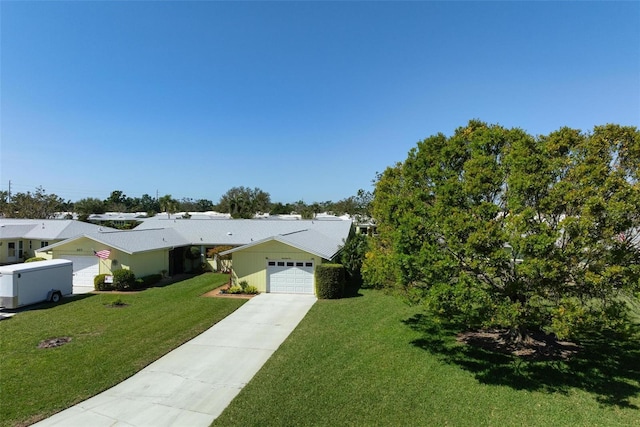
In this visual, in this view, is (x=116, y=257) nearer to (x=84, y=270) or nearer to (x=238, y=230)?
(x=84, y=270)

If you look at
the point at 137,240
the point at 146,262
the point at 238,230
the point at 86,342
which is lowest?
the point at 86,342

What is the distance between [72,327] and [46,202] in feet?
178

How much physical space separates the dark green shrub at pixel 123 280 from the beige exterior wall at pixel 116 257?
70cm

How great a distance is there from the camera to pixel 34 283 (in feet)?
54.9

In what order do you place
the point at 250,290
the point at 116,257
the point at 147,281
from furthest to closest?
the point at 147,281
the point at 116,257
the point at 250,290

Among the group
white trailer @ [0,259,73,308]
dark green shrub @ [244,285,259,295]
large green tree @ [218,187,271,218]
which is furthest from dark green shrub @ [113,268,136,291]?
large green tree @ [218,187,271,218]

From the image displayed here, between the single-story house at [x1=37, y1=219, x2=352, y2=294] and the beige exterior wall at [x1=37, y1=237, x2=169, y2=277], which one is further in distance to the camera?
the beige exterior wall at [x1=37, y1=237, x2=169, y2=277]

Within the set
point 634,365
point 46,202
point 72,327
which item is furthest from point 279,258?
point 46,202

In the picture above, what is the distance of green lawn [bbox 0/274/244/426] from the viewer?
8289mm

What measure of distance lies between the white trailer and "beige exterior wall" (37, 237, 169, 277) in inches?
107

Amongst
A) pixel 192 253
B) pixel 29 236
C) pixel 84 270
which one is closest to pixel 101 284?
pixel 84 270

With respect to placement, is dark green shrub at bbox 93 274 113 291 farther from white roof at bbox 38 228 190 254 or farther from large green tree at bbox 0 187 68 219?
large green tree at bbox 0 187 68 219

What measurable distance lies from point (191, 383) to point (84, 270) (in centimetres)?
1767

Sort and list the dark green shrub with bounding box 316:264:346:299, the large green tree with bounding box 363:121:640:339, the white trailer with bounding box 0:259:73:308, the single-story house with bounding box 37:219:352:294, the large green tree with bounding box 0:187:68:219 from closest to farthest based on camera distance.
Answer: the large green tree with bounding box 363:121:640:339
the white trailer with bounding box 0:259:73:308
the dark green shrub with bounding box 316:264:346:299
the single-story house with bounding box 37:219:352:294
the large green tree with bounding box 0:187:68:219
